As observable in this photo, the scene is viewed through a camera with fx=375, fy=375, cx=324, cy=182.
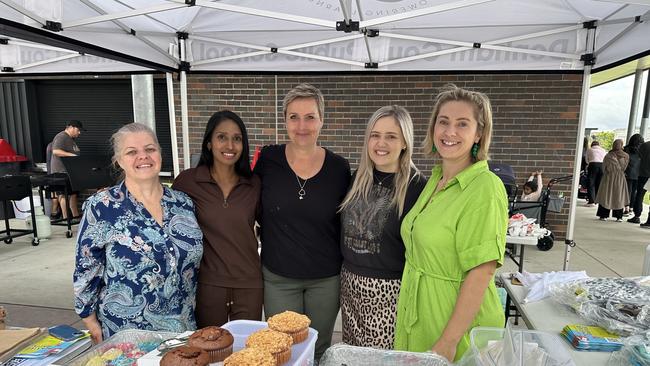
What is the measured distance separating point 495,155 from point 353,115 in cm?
247

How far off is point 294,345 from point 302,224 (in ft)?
3.00

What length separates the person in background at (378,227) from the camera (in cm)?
188

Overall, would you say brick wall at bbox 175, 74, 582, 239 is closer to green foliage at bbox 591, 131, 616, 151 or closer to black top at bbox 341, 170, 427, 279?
black top at bbox 341, 170, 427, 279

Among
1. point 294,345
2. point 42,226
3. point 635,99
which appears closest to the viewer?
point 294,345

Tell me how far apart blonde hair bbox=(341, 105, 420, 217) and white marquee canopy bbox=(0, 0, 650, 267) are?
0.96 m

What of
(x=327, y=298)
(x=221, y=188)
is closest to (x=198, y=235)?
(x=221, y=188)

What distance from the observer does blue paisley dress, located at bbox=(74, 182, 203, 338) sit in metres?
1.61

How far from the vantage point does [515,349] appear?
105cm

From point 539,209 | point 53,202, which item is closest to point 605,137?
point 539,209

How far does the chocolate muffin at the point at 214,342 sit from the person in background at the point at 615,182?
9853mm

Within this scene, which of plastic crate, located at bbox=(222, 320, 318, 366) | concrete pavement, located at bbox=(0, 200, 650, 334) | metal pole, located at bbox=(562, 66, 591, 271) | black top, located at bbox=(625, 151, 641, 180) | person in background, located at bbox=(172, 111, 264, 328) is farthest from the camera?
black top, located at bbox=(625, 151, 641, 180)

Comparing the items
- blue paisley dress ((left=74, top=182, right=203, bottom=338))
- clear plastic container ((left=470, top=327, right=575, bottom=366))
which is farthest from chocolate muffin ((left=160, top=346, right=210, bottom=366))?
clear plastic container ((left=470, top=327, right=575, bottom=366))

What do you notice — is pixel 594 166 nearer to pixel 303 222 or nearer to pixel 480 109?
pixel 480 109

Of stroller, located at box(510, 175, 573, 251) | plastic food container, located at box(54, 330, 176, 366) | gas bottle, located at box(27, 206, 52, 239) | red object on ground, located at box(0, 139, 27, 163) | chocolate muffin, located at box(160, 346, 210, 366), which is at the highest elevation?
red object on ground, located at box(0, 139, 27, 163)
